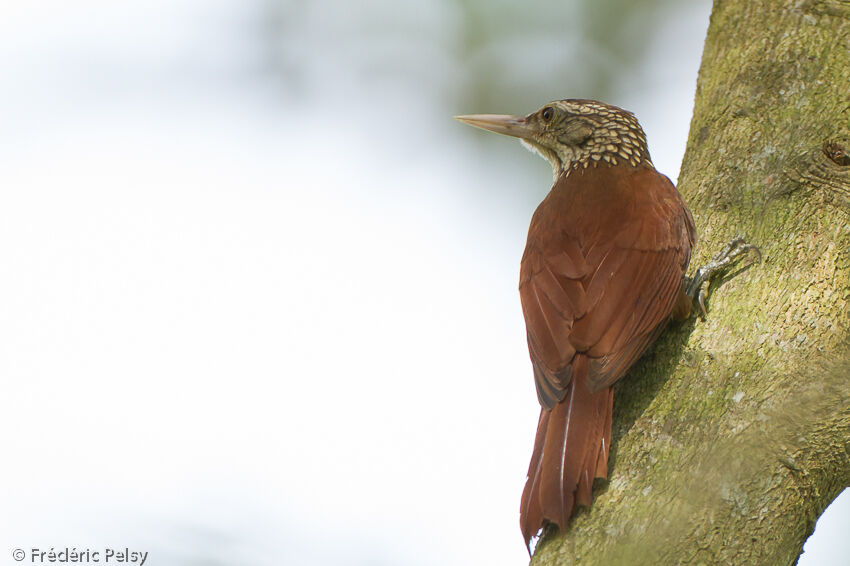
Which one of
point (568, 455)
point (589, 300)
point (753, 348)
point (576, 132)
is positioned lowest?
point (568, 455)

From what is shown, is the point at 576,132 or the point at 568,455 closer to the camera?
the point at 568,455

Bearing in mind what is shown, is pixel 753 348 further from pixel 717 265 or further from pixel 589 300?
pixel 589 300

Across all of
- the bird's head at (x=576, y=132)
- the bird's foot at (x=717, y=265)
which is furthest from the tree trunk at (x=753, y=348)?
the bird's head at (x=576, y=132)

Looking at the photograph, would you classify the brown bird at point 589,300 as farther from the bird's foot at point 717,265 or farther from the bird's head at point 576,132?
the bird's head at point 576,132

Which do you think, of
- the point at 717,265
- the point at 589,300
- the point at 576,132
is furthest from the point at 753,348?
the point at 576,132

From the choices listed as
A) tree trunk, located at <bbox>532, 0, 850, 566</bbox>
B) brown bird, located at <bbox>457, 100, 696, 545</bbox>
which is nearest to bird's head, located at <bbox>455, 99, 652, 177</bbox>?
brown bird, located at <bbox>457, 100, 696, 545</bbox>

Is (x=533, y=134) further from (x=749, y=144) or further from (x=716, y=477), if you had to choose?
(x=716, y=477)

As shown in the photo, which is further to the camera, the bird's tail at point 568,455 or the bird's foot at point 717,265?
the bird's foot at point 717,265
